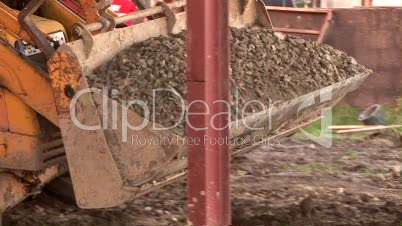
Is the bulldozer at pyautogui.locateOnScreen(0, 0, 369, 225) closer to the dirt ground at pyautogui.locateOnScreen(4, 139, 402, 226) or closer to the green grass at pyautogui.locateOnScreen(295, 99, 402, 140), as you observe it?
the dirt ground at pyautogui.locateOnScreen(4, 139, 402, 226)

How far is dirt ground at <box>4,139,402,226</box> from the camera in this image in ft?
19.0

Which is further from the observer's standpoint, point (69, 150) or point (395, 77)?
point (395, 77)

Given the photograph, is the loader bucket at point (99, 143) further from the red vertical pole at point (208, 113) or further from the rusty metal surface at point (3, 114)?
the rusty metal surface at point (3, 114)

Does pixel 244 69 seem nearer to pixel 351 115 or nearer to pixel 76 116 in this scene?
pixel 76 116

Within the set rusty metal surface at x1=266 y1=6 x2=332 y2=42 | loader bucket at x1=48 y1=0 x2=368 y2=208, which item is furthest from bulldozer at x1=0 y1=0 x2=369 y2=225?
rusty metal surface at x1=266 y1=6 x2=332 y2=42

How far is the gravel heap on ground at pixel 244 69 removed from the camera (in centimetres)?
477

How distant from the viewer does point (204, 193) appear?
431 cm

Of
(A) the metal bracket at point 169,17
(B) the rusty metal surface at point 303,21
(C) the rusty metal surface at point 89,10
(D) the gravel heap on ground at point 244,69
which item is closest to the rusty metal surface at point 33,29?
(D) the gravel heap on ground at point 244,69

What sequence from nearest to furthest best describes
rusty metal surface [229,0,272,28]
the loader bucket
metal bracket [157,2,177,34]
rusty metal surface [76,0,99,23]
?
the loader bucket → metal bracket [157,2,177,34] → rusty metal surface [76,0,99,23] → rusty metal surface [229,0,272,28]

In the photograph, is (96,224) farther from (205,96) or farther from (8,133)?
(205,96)

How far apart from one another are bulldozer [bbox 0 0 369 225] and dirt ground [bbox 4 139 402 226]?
1.99 feet

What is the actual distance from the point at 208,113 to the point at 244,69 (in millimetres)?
1093

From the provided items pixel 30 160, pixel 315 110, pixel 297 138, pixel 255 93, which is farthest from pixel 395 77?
pixel 30 160

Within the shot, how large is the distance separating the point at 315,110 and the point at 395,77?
11.0ft
